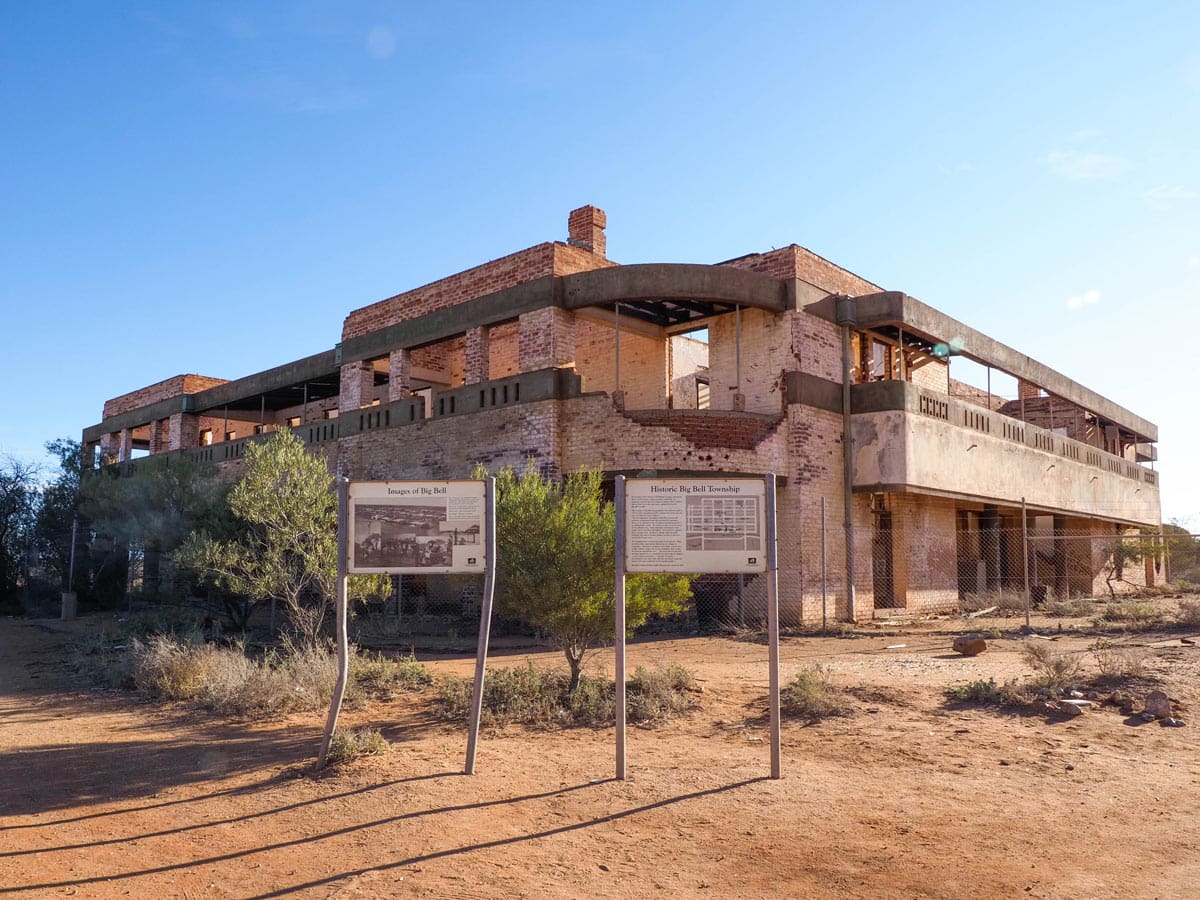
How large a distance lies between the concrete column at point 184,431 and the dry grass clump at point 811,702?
2704cm

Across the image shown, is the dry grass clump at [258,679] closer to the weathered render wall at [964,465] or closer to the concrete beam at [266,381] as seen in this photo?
the weathered render wall at [964,465]

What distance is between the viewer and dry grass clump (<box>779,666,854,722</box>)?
8742 millimetres

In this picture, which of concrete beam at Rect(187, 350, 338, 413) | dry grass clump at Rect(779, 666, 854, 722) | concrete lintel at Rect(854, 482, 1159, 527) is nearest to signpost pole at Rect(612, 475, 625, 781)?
dry grass clump at Rect(779, 666, 854, 722)

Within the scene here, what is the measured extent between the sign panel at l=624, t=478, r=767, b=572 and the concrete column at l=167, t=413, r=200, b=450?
27554 mm

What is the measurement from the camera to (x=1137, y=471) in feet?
107

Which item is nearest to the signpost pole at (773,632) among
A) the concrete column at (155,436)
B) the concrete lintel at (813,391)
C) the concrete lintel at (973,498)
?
the concrete lintel at (813,391)

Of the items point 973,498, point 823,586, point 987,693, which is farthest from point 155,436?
point 987,693

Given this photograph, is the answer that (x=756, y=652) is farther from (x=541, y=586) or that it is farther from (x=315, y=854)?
(x=315, y=854)

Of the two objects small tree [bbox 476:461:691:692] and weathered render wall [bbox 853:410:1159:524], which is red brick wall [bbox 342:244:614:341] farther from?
small tree [bbox 476:461:691:692]

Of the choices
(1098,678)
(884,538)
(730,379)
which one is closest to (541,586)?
(1098,678)

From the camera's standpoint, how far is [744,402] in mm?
18844

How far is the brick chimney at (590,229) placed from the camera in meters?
22.4

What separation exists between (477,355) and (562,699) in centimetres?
1199

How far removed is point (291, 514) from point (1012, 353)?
19.2 meters
